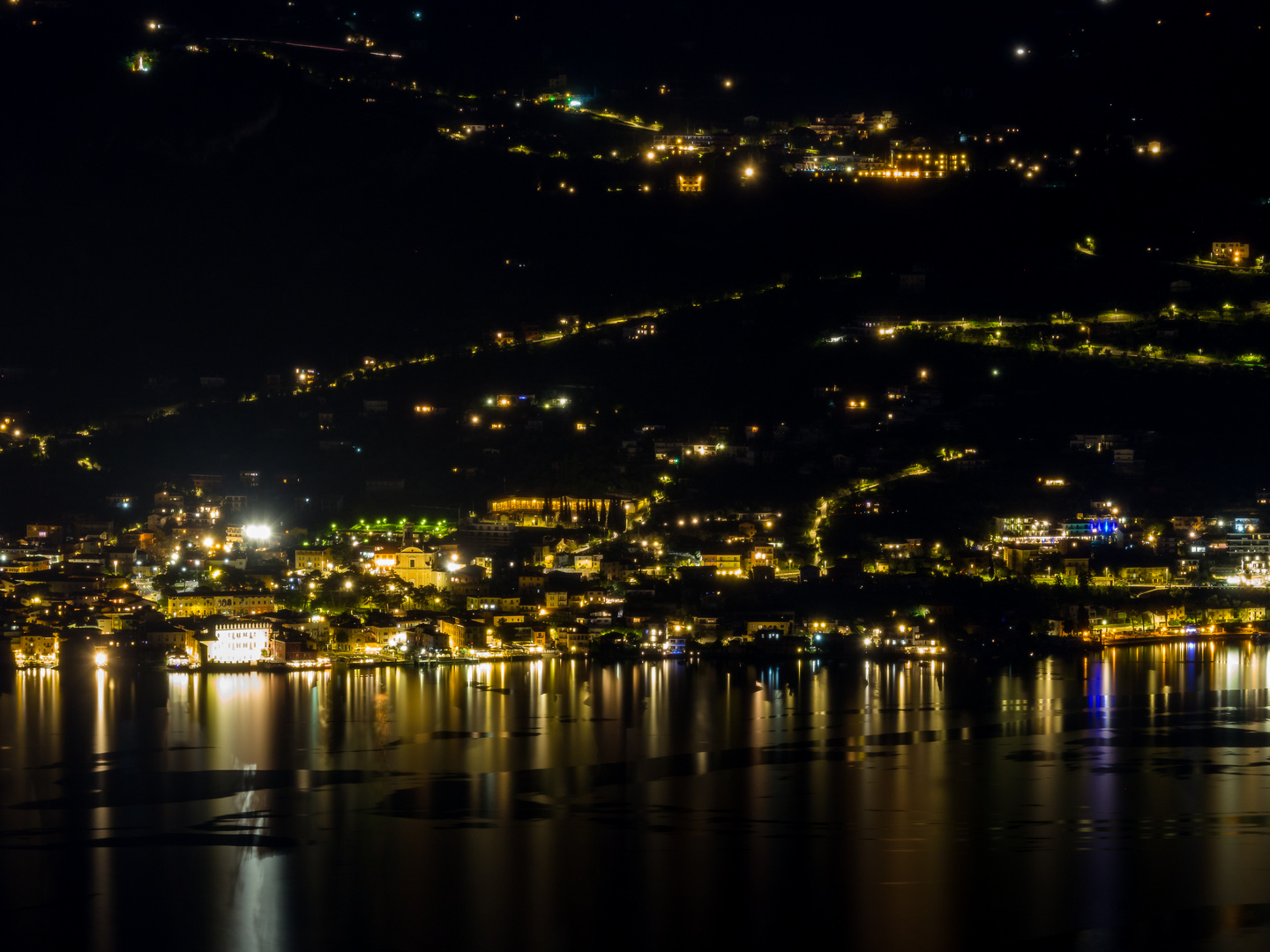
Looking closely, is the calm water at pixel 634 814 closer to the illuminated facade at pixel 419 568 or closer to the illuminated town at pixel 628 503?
the illuminated town at pixel 628 503

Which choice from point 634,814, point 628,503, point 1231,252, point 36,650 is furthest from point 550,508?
point 1231,252

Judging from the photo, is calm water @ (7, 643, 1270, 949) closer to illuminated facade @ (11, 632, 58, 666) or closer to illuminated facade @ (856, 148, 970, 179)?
illuminated facade @ (11, 632, 58, 666)

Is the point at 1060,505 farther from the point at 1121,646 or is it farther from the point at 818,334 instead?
the point at 818,334

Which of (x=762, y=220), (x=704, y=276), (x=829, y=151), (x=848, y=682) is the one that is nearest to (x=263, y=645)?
(x=848, y=682)

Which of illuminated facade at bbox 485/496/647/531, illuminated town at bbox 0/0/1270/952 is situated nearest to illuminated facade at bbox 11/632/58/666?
illuminated town at bbox 0/0/1270/952

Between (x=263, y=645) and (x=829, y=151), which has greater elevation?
(x=829, y=151)

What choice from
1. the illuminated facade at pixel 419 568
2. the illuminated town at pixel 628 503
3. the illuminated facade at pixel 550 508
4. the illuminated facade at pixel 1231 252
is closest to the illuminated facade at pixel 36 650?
the illuminated town at pixel 628 503
